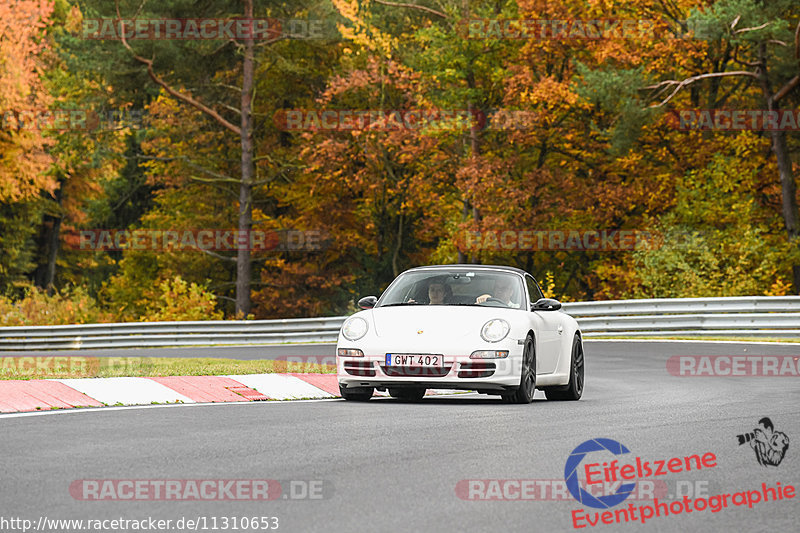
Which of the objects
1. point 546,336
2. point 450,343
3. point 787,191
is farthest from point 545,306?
point 787,191

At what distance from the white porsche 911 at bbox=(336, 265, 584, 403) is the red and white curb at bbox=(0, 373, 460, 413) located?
105cm

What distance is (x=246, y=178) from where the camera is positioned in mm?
45969

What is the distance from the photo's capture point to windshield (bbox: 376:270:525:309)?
13.4 meters

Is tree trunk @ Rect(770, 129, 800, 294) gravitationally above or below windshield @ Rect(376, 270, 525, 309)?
above

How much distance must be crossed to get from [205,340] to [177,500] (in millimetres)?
24548

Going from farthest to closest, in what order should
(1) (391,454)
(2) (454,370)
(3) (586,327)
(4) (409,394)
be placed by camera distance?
(3) (586,327) → (4) (409,394) → (2) (454,370) → (1) (391,454)

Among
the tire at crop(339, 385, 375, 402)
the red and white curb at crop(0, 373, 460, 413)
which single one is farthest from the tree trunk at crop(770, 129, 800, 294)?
the tire at crop(339, 385, 375, 402)

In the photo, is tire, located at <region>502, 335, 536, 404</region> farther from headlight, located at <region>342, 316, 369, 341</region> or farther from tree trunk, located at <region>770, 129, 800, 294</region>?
tree trunk, located at <region>770, 129, 800, 294</region>

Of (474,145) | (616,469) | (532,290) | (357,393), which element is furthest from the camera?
(474,145)

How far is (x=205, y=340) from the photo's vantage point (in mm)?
30812

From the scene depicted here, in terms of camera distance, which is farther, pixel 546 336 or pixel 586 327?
pixel 586 327

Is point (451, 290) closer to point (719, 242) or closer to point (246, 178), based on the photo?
point (719, 242)

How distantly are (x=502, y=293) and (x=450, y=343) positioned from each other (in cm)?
154

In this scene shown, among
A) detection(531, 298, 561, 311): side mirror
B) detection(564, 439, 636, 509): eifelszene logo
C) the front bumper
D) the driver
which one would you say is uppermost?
the driver
